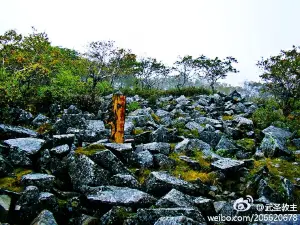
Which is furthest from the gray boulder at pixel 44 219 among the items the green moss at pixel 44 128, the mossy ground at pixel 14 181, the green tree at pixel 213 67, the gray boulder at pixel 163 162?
the green tree at pixel 213 67

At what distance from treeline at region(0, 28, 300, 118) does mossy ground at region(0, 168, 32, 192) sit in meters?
4.83

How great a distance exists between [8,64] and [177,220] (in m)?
22.7

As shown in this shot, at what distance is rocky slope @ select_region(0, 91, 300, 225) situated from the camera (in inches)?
164

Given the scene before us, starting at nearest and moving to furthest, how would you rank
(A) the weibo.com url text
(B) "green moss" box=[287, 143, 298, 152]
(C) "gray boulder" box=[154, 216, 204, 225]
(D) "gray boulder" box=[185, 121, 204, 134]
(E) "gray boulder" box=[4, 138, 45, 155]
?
(C) "gray boulder" box=[154, 216, 204, 225]
(A) the weibo.com url text
(E) "gray boulder" box=[4, 138, 45, 155]
(B) "green moss" box=[287, 143, 298, 152]
(D) "gray boulder" box=[185, 121, 204, 134]

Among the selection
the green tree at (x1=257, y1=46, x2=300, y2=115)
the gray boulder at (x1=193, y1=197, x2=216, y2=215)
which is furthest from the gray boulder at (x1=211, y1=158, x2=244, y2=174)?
the green tree at (x1=257, y1=46, x2=300, y2=115)

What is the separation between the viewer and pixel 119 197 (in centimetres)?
460

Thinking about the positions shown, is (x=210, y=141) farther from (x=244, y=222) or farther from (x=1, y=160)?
(x=1, y=160)

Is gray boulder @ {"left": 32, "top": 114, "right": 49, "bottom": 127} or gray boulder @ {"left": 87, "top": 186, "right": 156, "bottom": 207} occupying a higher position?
gray boulder @ {"left": 32, "top": 114, "right": 49, "bottom": 127}

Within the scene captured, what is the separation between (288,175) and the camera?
269 inches

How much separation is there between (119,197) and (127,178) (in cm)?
61

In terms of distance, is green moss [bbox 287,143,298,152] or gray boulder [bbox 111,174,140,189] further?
green moss [bbox 287,143,298,152]

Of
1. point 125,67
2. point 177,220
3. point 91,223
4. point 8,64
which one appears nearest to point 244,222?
point 177,220

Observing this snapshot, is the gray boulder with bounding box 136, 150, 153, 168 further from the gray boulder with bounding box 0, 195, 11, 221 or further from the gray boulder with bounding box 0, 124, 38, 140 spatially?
the gray boulder with bounding box 0, 195, 11, 221

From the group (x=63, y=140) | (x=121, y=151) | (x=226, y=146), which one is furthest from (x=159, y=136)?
(x=63, y=140)
